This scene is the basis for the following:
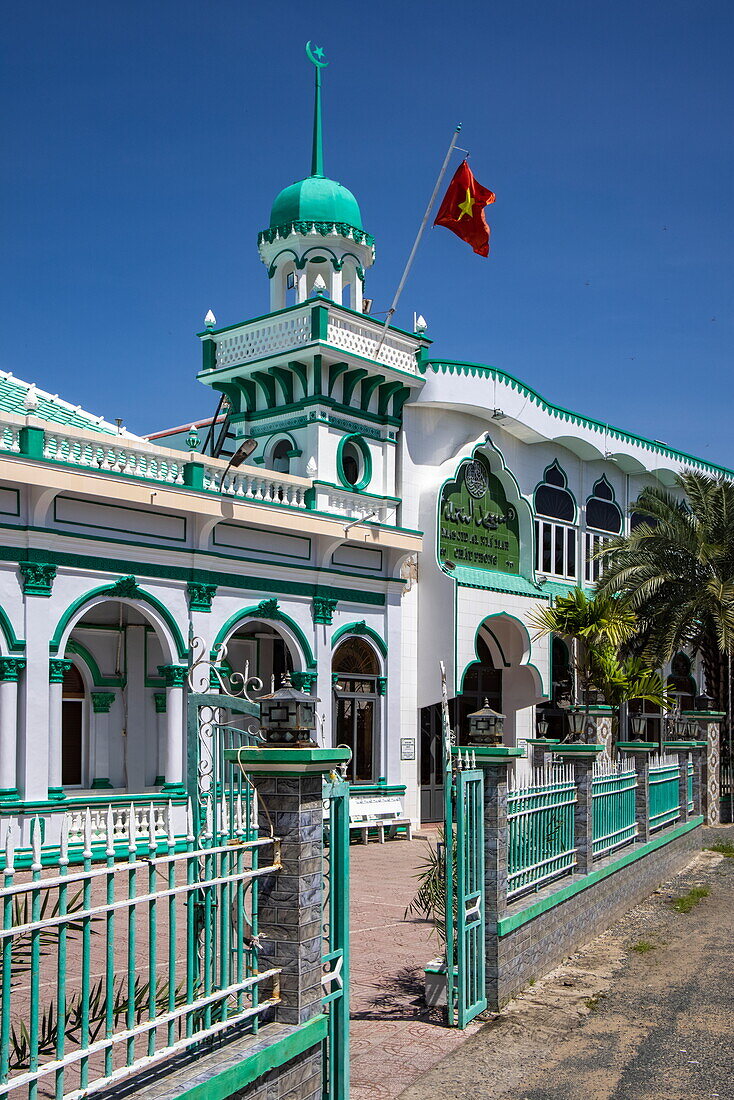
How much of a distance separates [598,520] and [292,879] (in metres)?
23.5

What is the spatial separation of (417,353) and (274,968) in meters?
17.8

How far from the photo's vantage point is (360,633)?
65.9 feet

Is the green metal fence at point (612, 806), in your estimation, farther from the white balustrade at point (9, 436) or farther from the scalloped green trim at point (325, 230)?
the scalloped green trim at point (325, 230)

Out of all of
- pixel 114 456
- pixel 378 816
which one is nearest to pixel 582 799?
pixel 114 456

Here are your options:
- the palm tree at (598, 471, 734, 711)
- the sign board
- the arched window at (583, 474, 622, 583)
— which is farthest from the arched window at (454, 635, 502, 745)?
the arched window at (583, 474, 622, 583)

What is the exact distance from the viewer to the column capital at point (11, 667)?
14.4 m

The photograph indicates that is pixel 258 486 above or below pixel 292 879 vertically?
above

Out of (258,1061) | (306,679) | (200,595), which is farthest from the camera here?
(306,679)

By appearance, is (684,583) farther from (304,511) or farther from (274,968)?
(274,968)

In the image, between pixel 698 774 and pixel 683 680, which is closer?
pixel 698 774

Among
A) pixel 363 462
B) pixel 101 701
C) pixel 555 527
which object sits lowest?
pixel 101 701

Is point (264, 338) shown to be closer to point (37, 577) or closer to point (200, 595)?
point (200, 595)

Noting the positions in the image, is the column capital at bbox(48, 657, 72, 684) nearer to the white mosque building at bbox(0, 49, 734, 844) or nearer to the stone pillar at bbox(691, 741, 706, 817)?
the white mosque building at bbox(0, 49, 734, 844)

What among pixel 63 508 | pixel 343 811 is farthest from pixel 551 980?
pixel 63 508
